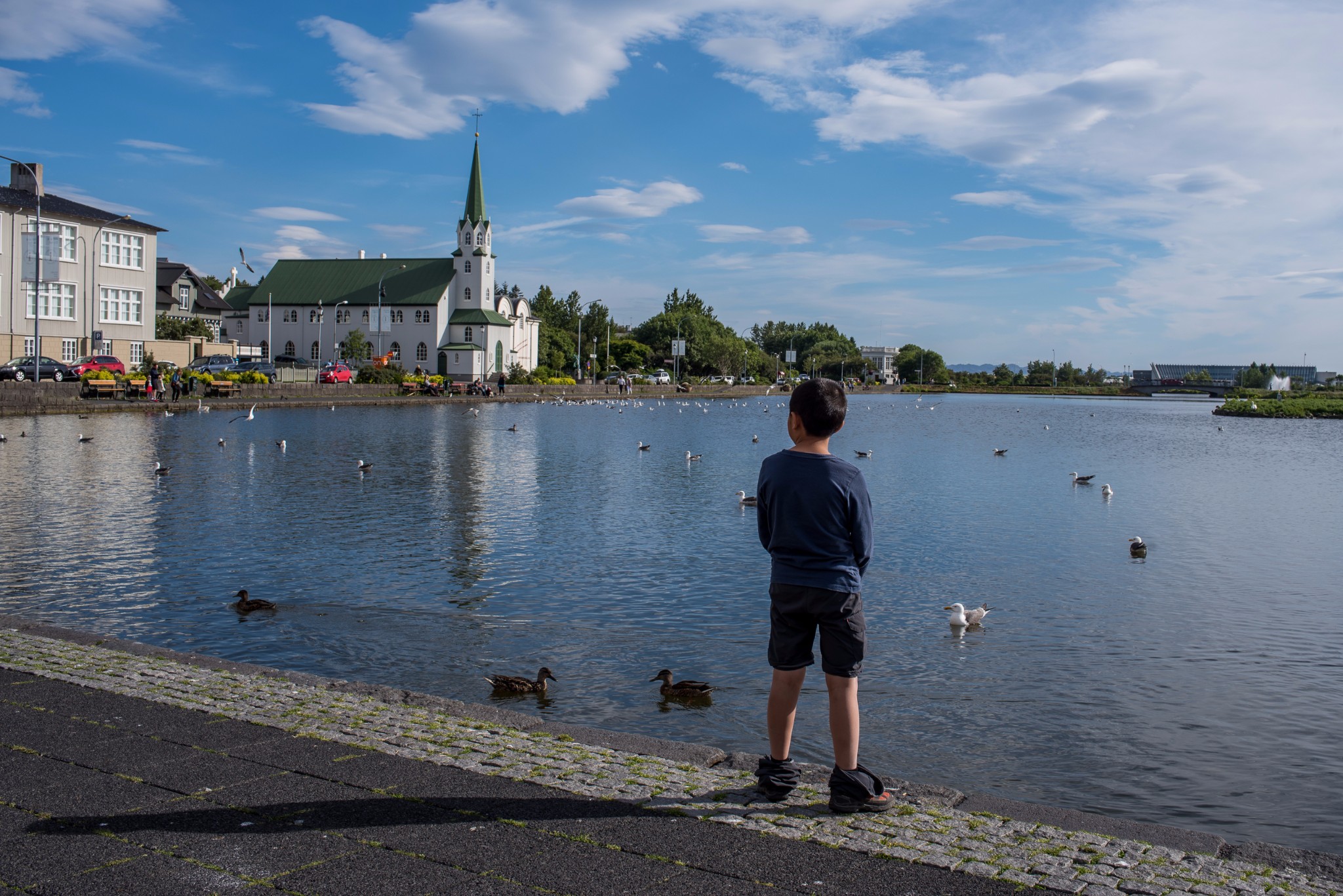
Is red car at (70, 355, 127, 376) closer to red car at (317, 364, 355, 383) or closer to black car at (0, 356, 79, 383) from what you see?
black car at (0, 356, 79, 383)

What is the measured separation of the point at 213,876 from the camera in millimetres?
4254

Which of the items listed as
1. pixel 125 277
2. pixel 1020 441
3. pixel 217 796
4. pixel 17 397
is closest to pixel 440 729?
pixel 217 796

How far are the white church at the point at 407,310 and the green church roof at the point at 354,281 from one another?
0.11m

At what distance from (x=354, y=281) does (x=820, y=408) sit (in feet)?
379

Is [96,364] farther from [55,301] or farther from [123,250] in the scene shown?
[123,250]

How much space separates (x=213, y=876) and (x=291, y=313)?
11750 centimetres

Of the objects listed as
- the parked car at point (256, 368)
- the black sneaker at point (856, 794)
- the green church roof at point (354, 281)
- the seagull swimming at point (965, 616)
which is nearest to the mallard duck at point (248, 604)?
the seagull swimming at point (965, 616)

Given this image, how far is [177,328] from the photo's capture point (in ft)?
294

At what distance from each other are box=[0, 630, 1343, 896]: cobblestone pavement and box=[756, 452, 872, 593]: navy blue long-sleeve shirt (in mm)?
1182

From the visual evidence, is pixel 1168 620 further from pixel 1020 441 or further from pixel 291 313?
pixel 291 313

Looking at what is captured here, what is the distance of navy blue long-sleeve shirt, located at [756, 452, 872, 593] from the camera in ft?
17.1

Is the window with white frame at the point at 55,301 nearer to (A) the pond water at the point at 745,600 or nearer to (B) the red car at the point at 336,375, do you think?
(B) the red car at the point at 336,375

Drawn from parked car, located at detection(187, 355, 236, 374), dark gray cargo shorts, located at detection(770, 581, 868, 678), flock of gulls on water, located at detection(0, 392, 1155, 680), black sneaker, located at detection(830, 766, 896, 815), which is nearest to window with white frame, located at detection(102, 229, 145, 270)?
parked car, located at detection(187, 355, 236, 374)

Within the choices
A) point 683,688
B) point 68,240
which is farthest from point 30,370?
point 683,688
